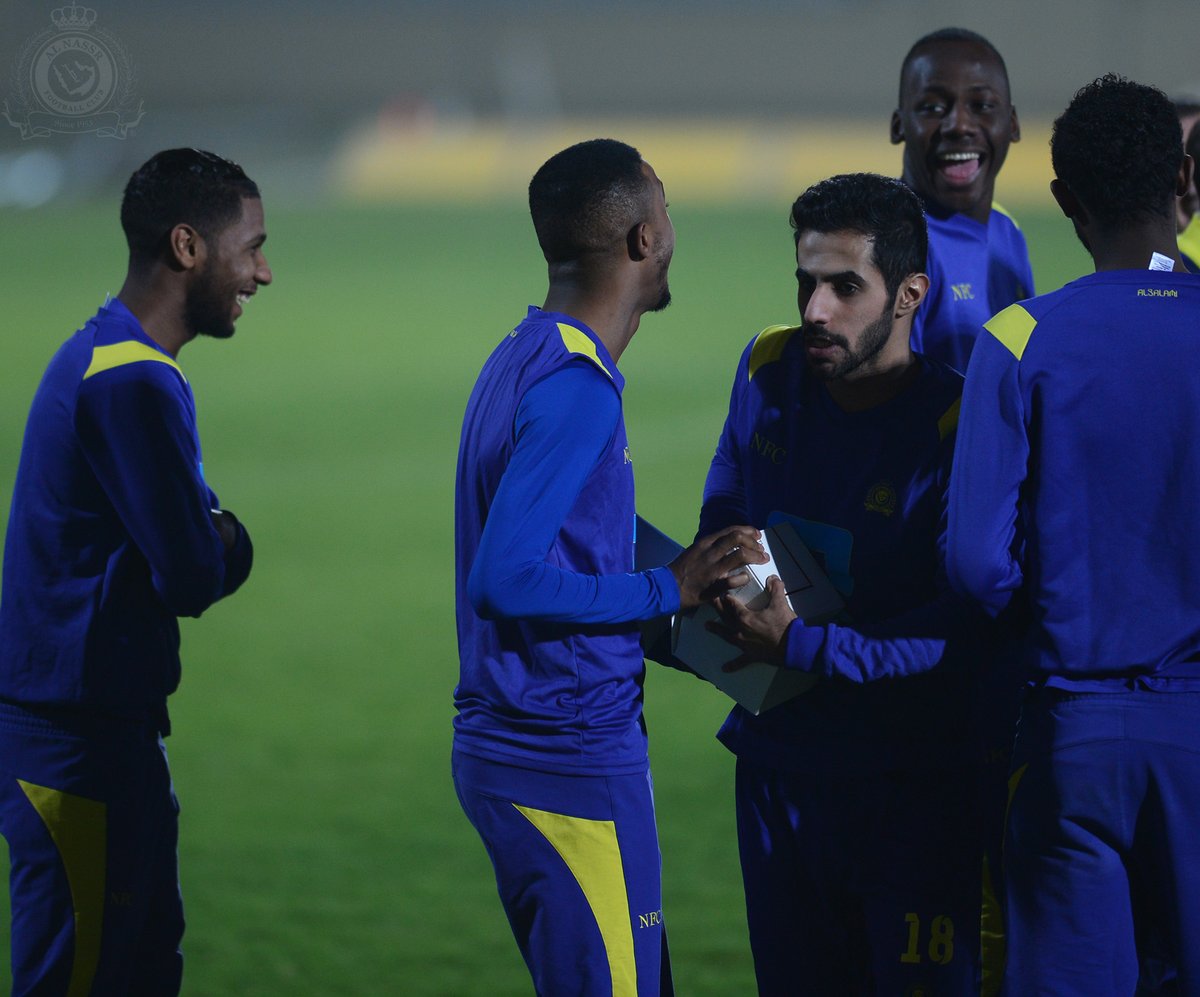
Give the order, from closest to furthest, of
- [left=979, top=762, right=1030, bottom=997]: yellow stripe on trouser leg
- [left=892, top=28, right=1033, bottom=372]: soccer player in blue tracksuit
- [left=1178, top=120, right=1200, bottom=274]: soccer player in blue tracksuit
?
[left=979, top=762, right=1030, bottom=997]: yellow stripe on trouser leg, [left=892, top=28, right=1033, bottom=372]: soccer player in blue tracksuit, [left=1178, top=120, right=1200, bottom=274]: soccer player in blue tracksuit

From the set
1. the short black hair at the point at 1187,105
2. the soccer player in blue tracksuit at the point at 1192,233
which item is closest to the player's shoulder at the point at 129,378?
the soccer player in blue tracksuit at the point at 1192,233

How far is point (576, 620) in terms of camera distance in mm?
2686

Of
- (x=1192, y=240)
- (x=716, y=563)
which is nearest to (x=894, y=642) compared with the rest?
(x=716, y=563)

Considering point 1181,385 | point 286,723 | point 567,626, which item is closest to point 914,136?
point 1181,385

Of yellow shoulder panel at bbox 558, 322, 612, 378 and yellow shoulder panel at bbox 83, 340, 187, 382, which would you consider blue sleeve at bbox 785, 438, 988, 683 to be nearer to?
yellow shoulder panel at bbox 558, 322, 612, 378

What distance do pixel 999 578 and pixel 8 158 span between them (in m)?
31.4

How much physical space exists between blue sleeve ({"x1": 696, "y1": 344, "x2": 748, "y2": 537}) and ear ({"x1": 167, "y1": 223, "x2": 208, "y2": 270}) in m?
1.25

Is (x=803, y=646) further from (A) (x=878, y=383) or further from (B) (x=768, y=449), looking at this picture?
(A) (x=878, y=383)

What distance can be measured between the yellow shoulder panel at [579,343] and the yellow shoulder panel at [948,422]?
659 millimetres

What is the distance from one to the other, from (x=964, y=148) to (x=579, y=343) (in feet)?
5.80

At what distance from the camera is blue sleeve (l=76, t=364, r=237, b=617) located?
3.18 m

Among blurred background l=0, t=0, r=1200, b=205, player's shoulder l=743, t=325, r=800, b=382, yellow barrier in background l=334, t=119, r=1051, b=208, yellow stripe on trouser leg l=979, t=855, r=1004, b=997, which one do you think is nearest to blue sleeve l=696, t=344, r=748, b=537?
player's shoulder l=743, t=325, r=800, b=382

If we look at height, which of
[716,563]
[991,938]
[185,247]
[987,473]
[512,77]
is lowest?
[991,938]

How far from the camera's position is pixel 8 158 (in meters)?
30.7
